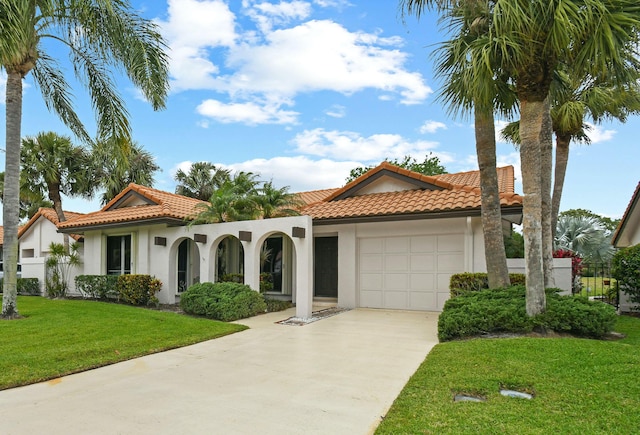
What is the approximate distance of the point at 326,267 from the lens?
53.2ft

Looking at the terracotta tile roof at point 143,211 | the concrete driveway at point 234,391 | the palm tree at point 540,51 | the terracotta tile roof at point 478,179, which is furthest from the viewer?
the terracotta tile roof at point 143,211

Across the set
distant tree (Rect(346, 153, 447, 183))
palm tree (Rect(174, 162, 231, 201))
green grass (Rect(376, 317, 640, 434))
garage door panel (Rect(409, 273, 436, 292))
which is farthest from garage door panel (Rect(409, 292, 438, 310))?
distant tree (Rect(346, 153, 447, 183))

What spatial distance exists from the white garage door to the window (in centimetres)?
999

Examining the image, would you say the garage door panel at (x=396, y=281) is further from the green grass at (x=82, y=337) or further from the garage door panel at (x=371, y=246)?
the green grass at (x=82, y=337)

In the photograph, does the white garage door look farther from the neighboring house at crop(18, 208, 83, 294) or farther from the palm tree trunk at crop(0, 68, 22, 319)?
the neighboring house at crop(18, 208, 83, 294)

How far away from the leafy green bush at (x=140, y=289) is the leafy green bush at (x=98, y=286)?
0.97 meters

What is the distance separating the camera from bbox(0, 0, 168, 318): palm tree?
11188 millimetres

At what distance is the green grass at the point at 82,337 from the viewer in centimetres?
689

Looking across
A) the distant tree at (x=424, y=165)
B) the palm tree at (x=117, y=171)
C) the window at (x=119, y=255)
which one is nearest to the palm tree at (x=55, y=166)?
the palm tree at (x=117, y=171)

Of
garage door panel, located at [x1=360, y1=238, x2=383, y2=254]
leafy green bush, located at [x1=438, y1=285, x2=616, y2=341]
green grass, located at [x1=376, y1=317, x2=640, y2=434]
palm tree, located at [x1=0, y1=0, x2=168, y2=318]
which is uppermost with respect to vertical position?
palm tree, located at [x1=0, y1=0, x2=168, y2=318]

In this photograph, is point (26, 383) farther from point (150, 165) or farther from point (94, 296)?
point (150, 165)

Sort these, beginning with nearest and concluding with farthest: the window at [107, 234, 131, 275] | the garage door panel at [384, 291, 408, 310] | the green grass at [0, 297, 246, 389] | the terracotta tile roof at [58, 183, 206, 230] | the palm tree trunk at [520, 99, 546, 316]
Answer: the green grass at [0, 297, 246, 389]
the palm tree trunk at [520, 99, 546, 316]
the garage door panel at [384, 291, 408, 310]
the terracotta tile roof at [58, 183, 206, 230]
the window at [107, 234, 131, 275]

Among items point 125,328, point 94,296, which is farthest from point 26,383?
point 94,296

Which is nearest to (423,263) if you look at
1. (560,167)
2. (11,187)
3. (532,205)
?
(532,205)
